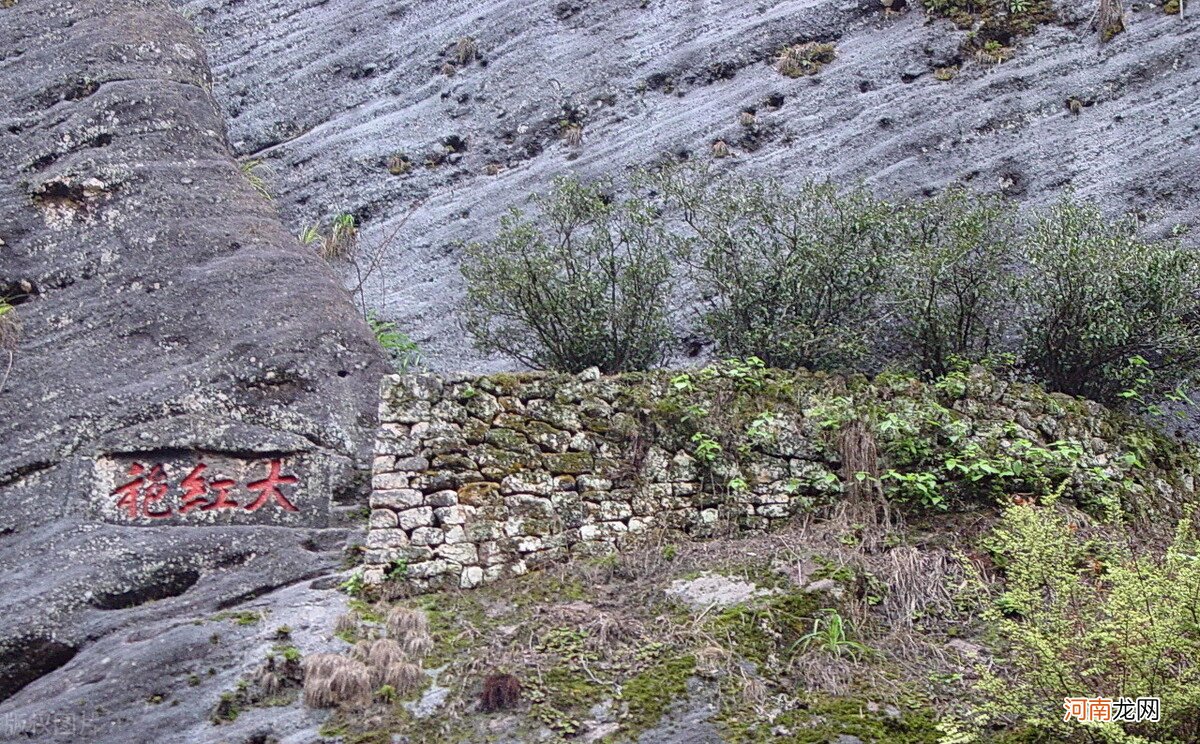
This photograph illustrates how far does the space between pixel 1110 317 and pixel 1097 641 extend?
3.88 meters

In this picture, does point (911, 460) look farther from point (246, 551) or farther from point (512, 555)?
point (246, 551)

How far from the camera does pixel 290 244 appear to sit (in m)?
11.1

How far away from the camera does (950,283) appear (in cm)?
995

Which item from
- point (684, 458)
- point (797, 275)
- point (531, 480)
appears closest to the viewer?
point (531, 480)

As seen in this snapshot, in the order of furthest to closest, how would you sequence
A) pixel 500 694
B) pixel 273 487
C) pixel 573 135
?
pixel 573 135
pixel 273 487
pixel 500 694

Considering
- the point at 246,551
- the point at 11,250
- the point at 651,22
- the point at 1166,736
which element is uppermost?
the point at 651,22

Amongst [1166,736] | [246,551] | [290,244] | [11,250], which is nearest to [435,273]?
[290,244]

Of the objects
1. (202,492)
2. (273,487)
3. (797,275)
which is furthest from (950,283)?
(202,492)

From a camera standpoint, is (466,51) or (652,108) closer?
(652,108)

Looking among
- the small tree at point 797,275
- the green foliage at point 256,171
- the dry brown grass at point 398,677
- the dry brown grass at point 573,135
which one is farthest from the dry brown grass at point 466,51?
the dry brown grass at point 398,677

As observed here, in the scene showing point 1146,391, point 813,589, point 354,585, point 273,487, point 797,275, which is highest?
point 797,275

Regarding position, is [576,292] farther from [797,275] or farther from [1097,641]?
[1097,641]

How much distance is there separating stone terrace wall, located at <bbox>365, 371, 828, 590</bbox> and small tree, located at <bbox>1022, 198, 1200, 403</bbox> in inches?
95.9

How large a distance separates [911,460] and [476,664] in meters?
3.37
